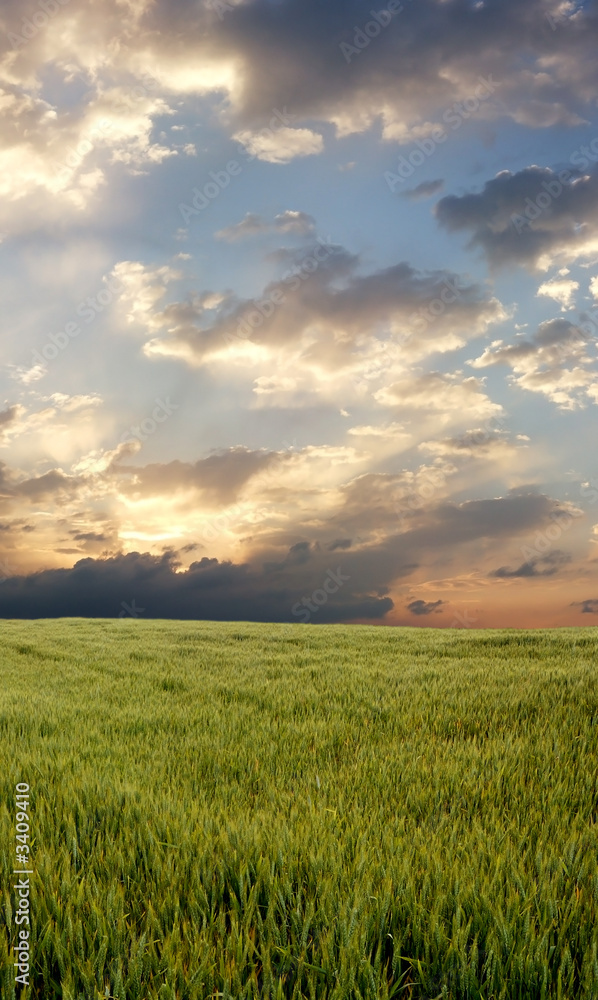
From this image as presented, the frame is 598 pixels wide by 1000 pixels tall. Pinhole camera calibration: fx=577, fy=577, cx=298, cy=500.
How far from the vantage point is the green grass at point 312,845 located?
2.23 meters

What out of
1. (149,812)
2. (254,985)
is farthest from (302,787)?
(254,985)

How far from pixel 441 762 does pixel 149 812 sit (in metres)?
2.33

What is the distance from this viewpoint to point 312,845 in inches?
119

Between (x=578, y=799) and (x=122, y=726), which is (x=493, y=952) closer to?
(x=578, y=799)

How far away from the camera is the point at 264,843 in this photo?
3.09 metres

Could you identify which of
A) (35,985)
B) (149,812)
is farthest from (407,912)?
(149,812)

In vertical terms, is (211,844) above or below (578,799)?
above

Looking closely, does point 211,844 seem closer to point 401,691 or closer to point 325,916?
point 325,916

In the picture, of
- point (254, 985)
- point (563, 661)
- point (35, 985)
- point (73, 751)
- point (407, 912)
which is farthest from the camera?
point (563, 661)

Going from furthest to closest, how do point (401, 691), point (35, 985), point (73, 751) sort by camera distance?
1. point (401, 691)
2. point (73, 751)
3. point (35, 985)

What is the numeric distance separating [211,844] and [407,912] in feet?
3.54

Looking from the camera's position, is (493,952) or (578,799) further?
(578,799)

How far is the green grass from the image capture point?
223 cm

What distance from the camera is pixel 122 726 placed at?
6242mm
